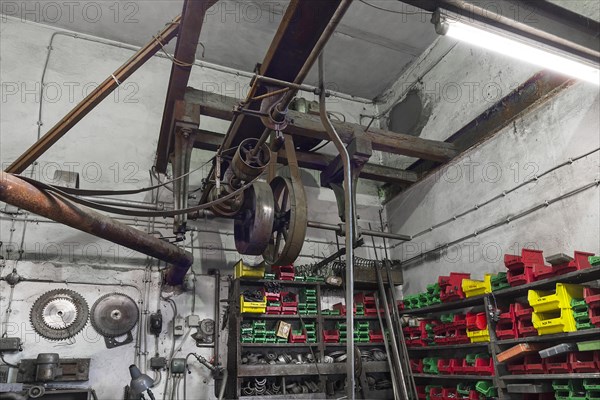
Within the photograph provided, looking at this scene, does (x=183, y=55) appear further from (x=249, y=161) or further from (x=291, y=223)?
(x=291, y=223)

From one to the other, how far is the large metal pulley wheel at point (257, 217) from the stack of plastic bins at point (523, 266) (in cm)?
169

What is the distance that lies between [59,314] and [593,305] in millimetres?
3849

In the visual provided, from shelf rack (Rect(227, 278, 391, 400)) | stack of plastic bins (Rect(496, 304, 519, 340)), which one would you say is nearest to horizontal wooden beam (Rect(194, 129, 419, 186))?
shelf rack (Rect(227, 278, 391, 400))

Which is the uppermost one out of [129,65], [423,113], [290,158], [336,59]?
[336,59]

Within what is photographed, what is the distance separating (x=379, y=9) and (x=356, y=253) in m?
2.66

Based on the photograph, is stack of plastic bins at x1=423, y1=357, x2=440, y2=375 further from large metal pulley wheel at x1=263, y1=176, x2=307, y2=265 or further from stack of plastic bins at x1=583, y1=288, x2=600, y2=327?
large metal pulley wheel at x1=263, y1=176, x2=307, y2=265

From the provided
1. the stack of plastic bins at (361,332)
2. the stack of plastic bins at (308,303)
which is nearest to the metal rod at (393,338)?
the stack of plastic bins at (361,332)

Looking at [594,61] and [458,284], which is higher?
[594,61]

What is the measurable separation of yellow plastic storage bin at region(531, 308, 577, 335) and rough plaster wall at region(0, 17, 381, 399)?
7.75 feet

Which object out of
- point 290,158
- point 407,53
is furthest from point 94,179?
point 407,53

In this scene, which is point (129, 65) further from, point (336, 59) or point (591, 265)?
point (591, 265)

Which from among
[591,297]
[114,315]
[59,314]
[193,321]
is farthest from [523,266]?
A: [59,314]

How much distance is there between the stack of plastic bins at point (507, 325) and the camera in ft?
10.1

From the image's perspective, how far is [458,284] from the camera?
3.60 m
